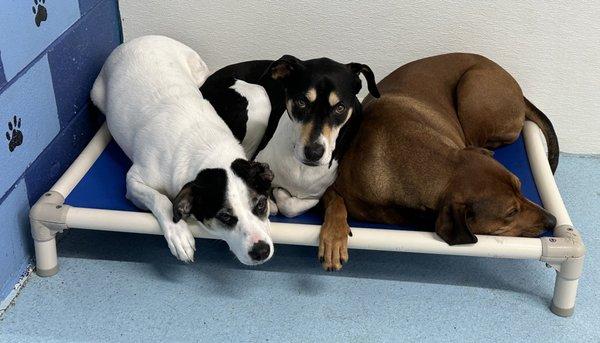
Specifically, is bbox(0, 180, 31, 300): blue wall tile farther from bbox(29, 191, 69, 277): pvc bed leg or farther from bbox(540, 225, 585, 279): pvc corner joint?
→ bbox(540, 225, 585, 279): pvc corner joint

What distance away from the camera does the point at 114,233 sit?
10.1 feet

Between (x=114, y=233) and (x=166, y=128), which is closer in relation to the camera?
(x=166, y=128)

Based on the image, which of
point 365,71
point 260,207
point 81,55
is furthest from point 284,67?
point 81,55

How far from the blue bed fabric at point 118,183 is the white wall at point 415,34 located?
49cm

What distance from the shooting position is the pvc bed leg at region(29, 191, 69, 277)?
2676mm

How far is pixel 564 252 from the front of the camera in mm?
2590

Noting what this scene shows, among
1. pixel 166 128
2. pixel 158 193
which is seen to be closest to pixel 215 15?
pixel 166 128

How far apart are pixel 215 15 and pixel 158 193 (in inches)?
46.7

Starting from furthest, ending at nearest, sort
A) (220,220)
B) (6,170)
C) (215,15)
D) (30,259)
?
(215,15)
(30,259)
(6,170)
(220,220)

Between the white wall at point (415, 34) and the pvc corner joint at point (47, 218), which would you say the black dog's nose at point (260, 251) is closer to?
the pvc corner joint at point (47, 218)

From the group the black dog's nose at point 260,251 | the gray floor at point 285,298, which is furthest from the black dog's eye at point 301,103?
the gray floor at point 285,298

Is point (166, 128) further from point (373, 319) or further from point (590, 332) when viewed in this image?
point (590, 332)

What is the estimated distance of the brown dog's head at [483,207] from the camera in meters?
2.56

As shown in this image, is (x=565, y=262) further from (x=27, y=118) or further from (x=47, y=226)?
(x=27, y=118)
